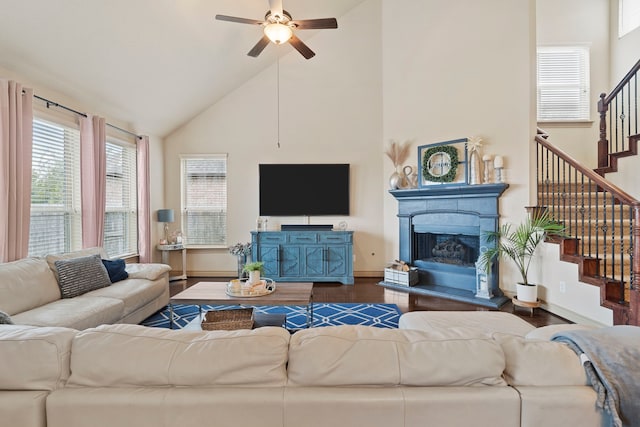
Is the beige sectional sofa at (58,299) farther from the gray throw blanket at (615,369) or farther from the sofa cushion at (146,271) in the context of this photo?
the gray throw blanket at (615,369)

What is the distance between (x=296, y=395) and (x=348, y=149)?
16.6 ft

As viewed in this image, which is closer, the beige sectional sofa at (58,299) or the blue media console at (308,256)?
the beige sectional sofa at (58,299)

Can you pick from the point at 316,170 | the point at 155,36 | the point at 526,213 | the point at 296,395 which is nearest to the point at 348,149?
the point at 316,170

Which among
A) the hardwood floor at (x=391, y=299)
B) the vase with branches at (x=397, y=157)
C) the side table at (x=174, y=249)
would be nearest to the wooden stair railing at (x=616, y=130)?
the hardwood floor at (x=391, y=299)

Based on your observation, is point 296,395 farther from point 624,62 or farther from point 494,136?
point 624,62

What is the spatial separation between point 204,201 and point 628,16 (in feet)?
25.4

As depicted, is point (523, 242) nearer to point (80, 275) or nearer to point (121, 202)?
point (80, 275)

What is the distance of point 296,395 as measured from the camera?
3.02ft

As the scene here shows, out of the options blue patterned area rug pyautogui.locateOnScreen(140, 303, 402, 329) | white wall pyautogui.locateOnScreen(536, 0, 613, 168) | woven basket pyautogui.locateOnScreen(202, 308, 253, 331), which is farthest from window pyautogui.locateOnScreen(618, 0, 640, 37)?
woven basket pyautogui.locateOnScreen(202, 308, 253, 331)

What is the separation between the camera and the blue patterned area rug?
338 centimetres

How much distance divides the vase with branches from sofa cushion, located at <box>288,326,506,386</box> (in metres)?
4.24

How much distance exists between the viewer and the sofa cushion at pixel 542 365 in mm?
958

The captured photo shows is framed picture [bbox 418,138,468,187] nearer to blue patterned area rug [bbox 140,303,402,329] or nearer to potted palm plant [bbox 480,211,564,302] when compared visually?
potted palm plant [bbox 480,211,564,302]

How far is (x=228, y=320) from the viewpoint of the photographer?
259cm
